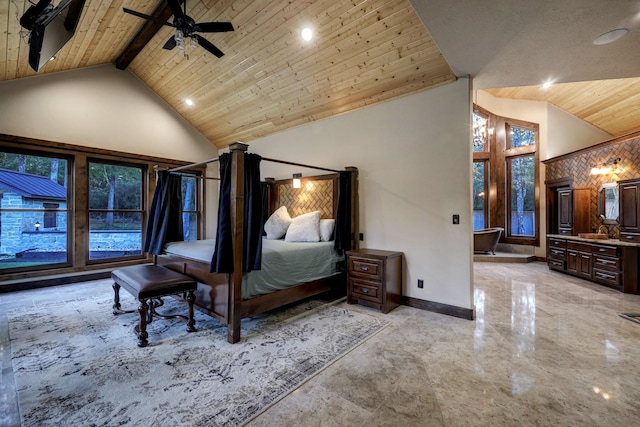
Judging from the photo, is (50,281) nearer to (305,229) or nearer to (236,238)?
(236,238)

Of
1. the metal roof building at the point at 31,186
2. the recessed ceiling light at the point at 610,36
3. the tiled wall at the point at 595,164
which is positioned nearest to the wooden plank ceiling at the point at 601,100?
the tiled wall at the point at 595,164

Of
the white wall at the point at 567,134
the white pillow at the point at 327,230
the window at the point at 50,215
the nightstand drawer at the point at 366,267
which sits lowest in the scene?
the nightstand drawer at the point at 366,267

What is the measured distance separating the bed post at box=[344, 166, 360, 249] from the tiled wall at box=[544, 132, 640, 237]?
5.20 metres

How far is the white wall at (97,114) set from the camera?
449cm

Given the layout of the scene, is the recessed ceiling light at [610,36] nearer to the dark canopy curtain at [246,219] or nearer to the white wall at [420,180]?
the white wall at [420,180]

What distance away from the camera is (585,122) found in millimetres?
6805

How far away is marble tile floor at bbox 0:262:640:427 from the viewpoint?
175 centimetres

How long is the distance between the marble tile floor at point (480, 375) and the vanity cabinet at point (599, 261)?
1113mm

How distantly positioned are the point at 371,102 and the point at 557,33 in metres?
2.21

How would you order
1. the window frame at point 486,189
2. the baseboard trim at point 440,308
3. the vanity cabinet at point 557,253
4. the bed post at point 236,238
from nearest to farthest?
the bed post at point 236,238 → the baseboard trim at point 440,308 → the vanity cabinet at point 557,253 → the window frame at point 486,189

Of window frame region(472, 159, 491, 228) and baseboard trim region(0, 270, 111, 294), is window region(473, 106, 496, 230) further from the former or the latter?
baseboard trim region(0, 270, 111, 294)

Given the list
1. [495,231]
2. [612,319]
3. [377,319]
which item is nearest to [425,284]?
[377,319]

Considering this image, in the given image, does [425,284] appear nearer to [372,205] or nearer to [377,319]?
[377,319]

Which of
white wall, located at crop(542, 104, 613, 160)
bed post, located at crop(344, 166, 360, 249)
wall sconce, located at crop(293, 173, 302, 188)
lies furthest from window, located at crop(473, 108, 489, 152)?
wall sconce, located at crop(293, 173, 302, 188)
